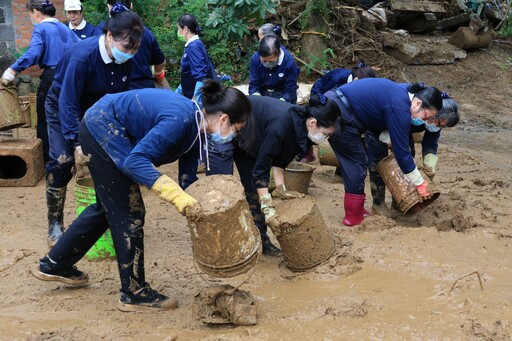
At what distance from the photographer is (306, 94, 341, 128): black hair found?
445 cm

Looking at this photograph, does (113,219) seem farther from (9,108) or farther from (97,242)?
(9,108)

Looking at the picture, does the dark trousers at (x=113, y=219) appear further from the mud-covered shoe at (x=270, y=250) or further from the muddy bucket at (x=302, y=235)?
the mud-covered shoe at (x=270, y=250)

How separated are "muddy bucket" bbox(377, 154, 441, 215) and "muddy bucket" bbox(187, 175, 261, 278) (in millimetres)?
2337

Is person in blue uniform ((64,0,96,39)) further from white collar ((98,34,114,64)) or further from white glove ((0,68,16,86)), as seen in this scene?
white collar ((98,34,114,64))

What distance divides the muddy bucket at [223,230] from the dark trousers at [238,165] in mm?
1239

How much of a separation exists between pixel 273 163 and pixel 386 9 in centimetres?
1092

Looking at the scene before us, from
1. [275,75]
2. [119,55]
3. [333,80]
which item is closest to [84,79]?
[119,55]

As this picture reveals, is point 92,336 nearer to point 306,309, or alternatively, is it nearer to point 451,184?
point 306,309

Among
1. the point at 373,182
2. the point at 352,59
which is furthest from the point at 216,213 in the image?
the point at 352,59

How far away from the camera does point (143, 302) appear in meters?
3.86

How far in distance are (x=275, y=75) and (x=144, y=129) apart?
403 centimetres

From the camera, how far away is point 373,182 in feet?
19.8

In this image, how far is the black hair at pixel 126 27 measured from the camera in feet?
13.0

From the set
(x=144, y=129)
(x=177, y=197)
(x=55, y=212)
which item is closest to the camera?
(x=177, y=197)
